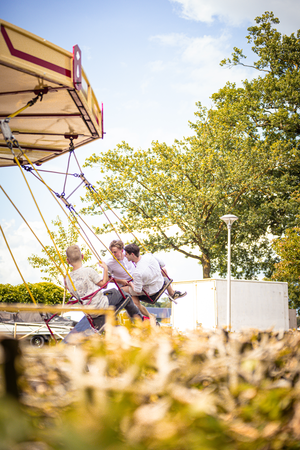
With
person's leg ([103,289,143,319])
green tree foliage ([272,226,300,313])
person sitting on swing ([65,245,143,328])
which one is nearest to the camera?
person sitting on swing ([65,245,143,328])

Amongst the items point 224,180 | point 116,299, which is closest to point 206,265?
point 224,180

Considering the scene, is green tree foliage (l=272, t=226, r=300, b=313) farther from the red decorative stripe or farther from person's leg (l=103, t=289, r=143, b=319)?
the red decorative stripe

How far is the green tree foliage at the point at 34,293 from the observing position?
17.3m

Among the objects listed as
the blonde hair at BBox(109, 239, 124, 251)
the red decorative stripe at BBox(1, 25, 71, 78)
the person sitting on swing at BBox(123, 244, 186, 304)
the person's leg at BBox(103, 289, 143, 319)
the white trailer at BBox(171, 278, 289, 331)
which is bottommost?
the white trailer at BBox(171, 278, 289, 331)

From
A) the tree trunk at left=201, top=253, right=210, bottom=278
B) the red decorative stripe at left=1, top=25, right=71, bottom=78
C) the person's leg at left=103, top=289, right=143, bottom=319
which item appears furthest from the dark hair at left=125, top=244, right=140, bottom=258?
the tree trunk at left=201, top=253, right=210, bottom=278

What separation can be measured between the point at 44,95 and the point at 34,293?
15.5 meters

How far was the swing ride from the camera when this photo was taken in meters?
3.67

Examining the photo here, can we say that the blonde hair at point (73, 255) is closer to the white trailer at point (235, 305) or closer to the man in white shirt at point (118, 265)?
the man in white shirt at point (118, 265)

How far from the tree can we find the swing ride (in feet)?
49.5

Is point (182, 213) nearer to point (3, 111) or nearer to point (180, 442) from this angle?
point (3, 111)

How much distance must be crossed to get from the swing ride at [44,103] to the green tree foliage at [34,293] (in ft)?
37.8

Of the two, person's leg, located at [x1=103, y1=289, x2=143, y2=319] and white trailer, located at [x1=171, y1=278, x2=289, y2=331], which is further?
white trailer, located at [x1=171, y1=278, x2=289, y2=331]

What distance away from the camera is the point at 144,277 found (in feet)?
18.7

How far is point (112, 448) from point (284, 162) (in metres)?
22.5
